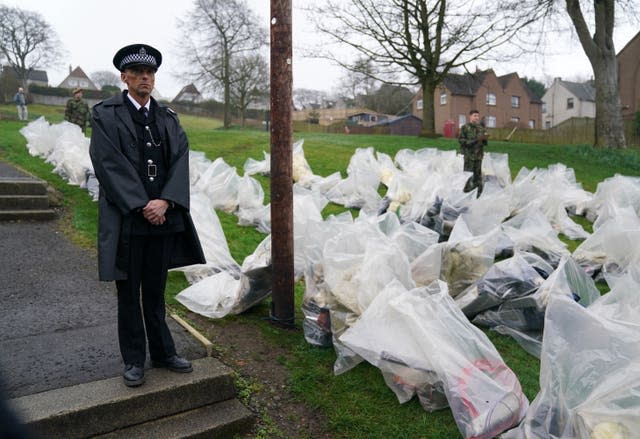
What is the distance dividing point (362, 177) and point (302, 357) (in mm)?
5860

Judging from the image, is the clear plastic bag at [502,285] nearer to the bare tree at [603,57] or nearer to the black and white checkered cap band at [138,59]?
the black and white checkered cap band at [138,59]

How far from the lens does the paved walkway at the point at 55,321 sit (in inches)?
120

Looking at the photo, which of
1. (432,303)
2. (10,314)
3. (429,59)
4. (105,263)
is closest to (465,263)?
(432,303)

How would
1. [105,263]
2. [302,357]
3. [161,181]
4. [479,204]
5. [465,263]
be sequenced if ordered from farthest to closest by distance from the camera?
[479,204], [465,263], [302,357], [161,181], [105,263]

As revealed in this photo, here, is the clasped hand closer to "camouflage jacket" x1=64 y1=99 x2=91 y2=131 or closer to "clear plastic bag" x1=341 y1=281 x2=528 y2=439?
"clear plastic bag" x1=341 y1=281 x2=528 y2=439

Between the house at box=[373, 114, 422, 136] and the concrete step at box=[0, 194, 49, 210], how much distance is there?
34778 mm

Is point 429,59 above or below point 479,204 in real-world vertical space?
above

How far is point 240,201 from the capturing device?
795 cm

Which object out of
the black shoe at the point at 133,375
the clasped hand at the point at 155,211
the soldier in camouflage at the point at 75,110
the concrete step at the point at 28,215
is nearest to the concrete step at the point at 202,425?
the black shoe at the point at 133,375

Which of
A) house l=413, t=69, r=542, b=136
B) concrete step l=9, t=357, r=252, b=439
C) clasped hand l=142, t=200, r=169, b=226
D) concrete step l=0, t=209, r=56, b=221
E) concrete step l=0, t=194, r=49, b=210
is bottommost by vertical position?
concrete step l=9, t=357, r=252, b=439

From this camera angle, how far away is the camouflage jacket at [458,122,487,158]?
973cm

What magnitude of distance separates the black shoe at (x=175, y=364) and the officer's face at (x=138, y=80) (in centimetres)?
155

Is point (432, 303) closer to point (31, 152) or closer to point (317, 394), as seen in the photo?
point (317, 394)

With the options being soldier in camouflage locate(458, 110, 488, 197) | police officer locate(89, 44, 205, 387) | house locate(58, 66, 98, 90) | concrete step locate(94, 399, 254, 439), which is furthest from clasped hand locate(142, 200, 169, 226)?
house locate(58, 66, 98, 90)
